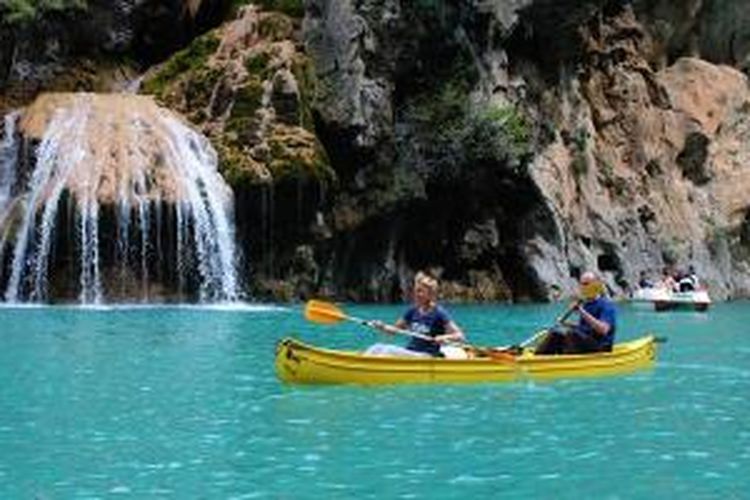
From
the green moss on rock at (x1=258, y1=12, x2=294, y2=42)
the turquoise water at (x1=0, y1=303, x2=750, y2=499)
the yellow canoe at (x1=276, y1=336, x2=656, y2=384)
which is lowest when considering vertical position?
the turquoise water at (x1=0, y1=303, x2=750, y2=499)

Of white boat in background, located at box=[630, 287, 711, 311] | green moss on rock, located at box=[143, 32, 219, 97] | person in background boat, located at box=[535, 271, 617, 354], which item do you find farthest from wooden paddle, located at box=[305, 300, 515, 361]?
white boat in background, located at box=[630, 287, 711, 311]

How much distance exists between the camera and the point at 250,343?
2567 cm

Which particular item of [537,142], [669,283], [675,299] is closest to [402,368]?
[675,299]

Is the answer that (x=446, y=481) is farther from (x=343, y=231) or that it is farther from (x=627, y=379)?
(x=343, y=231)

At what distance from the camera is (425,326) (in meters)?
19.6

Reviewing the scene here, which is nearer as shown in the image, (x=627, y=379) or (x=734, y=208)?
(x=627, y=379)

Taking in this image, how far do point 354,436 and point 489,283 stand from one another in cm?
3373

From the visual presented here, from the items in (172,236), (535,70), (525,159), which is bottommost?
(172,236)

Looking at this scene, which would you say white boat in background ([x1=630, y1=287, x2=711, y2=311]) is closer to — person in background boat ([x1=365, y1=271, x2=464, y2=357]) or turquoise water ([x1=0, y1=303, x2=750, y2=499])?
turquoise water ([x1=0, y1=303, x2=750, y2=499])

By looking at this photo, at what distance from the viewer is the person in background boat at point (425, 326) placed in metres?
19.3

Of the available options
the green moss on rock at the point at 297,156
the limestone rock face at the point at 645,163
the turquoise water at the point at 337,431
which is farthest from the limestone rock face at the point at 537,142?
the turquoise water at the point at 337,431

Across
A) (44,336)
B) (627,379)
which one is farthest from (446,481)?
(44,336)

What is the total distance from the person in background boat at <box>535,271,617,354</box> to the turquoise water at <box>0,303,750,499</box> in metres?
0.82

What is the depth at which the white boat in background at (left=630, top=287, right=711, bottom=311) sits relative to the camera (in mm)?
45062
